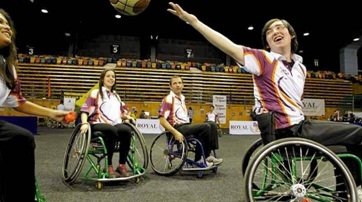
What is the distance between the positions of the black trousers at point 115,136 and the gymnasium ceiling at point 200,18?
29.8ft

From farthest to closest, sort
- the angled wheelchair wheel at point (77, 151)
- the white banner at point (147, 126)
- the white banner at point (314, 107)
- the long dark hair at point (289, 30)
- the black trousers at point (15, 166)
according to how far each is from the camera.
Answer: the white banner at point (314, 107)
the white banner at point (147, 126)
the angled wheelchair wheel at point (77, 151)
the long dark hair at point (289, 30)
the black trousers at point (15, 166)

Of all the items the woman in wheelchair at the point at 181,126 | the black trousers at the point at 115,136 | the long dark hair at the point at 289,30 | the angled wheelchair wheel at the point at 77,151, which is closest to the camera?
the long dark hair at the point at 289,30

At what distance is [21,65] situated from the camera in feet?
35.8

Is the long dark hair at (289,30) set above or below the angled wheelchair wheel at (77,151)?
above

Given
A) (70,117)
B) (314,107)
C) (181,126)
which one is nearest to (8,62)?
(70,117)

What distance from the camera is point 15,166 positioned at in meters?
1.11

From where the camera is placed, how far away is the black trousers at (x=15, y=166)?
110 cm

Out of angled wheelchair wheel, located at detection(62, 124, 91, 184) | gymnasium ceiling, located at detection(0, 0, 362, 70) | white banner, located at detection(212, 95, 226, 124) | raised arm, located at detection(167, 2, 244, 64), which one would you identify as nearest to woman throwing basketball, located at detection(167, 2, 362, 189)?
raised arm, located at detection(167, 2, 244, 64)

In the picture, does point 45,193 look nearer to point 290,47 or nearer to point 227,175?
point 227,175

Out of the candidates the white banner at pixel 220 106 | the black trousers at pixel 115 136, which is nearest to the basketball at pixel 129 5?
the black trousers at pixel 115 136

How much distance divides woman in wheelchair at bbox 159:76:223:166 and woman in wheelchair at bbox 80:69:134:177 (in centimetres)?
38

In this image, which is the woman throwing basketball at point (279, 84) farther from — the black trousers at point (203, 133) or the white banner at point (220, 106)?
the white banner at point (220, 106)

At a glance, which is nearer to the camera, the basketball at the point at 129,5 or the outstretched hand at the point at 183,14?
the outstretched hand at the point at 183,14

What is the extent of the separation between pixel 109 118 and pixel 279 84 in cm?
158
